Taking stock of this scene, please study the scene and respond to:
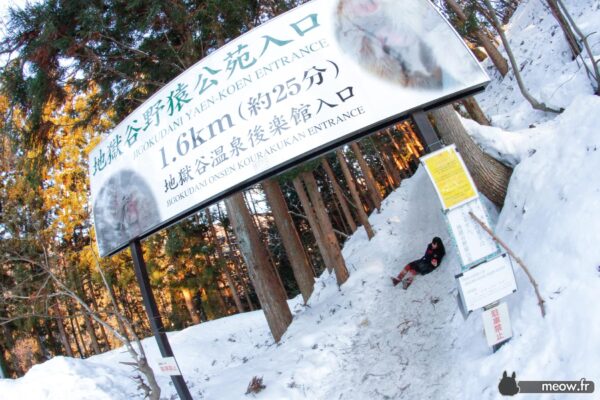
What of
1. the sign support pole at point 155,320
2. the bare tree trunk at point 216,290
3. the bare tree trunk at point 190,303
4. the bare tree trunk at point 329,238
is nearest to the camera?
the sign support pole at point 155,320

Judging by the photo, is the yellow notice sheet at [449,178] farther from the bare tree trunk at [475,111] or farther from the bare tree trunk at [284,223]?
the bare tree trunk at [475,111]

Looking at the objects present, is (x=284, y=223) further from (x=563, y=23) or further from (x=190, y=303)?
(x=190, y=303)

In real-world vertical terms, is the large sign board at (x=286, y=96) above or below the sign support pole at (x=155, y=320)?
above

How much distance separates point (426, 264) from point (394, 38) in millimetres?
5562

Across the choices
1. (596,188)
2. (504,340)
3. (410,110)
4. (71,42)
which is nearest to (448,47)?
(410,110)

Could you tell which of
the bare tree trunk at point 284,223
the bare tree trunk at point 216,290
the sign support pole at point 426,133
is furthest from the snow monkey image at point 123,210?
the bare tree trunk at point 216,290

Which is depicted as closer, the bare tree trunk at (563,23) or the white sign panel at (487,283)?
the white sign panel at (487,283)

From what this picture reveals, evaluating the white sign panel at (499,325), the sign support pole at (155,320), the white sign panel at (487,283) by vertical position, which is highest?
the sign support pole at (155,320)

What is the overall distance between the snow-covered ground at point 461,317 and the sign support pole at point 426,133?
155 centimetres

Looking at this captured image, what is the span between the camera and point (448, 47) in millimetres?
3963

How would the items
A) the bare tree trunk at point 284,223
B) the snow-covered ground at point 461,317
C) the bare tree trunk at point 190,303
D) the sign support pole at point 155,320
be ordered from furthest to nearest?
the bare tree trunk at point 190,303
the bare tree trunk at point 284,223
the sign support pole at point 155,320
the snow-covered ground at point 461,317

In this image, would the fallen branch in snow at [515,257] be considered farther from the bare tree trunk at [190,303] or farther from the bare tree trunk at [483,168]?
the bare tree trunk at [190,303]

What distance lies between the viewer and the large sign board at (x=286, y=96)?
12.9 ft

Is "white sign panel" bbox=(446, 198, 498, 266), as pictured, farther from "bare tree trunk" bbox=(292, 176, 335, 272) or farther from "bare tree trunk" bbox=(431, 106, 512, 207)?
"bare tree trunk" bbox=(292, 176, 335, 272)
